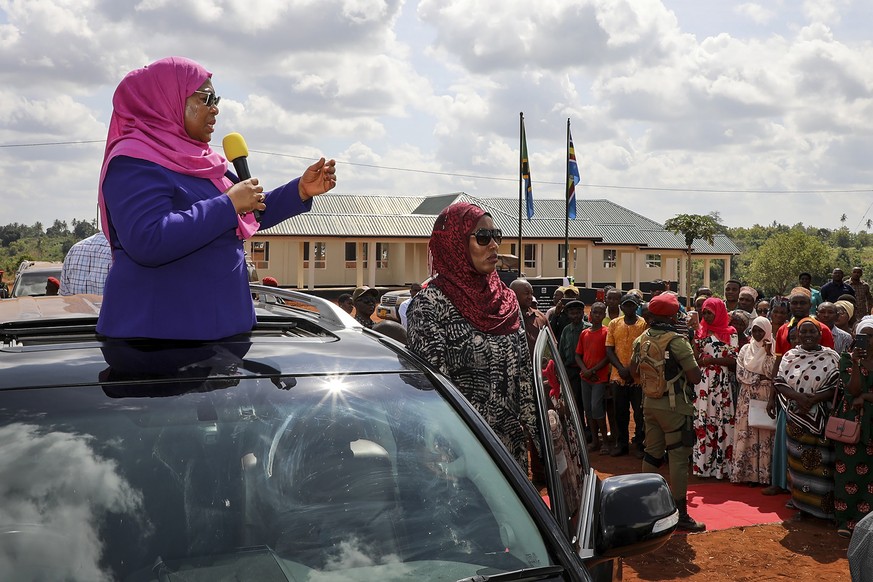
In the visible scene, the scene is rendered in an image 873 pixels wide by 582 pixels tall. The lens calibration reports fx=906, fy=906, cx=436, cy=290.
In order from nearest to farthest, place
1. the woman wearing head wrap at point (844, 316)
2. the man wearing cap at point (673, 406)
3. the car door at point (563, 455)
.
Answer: the car door at point (563, 455), the man wearing cap at point (673, 406), the woman wearing head wrap at point (844, 316)

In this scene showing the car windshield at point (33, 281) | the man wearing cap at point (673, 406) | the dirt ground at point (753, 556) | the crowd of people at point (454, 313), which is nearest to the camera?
the crowd of people at point (454, 313)

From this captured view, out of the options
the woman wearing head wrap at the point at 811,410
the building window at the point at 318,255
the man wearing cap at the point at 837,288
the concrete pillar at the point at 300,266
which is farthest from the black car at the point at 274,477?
the building window at the point at 318,255

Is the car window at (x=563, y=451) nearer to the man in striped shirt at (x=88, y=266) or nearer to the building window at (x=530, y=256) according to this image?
the man in striped shirt at (x=88, y=266)

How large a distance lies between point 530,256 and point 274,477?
52315mm

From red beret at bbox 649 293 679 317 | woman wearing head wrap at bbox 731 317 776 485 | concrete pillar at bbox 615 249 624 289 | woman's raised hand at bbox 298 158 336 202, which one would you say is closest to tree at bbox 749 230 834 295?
concrete pillar at bbox 615 249 624 289

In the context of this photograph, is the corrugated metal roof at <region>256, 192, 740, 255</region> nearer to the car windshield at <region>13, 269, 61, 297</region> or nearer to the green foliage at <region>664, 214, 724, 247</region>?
the green foliage at <region>664, 214, 724, 247</region>

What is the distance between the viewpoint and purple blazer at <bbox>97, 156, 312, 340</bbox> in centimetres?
268

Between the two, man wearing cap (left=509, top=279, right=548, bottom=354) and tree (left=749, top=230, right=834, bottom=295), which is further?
tree (left=749, top=230, right=834, bottom=295)

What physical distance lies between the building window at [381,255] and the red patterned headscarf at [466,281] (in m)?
47.3

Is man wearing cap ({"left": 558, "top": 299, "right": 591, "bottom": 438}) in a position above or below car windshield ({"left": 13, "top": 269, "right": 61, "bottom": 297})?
below

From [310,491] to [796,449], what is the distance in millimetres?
7045

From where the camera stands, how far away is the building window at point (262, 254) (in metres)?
47.2

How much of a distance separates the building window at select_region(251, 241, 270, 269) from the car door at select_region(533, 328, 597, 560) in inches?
1767

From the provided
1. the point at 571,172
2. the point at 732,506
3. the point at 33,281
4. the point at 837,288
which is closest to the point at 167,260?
the point at 732,506
